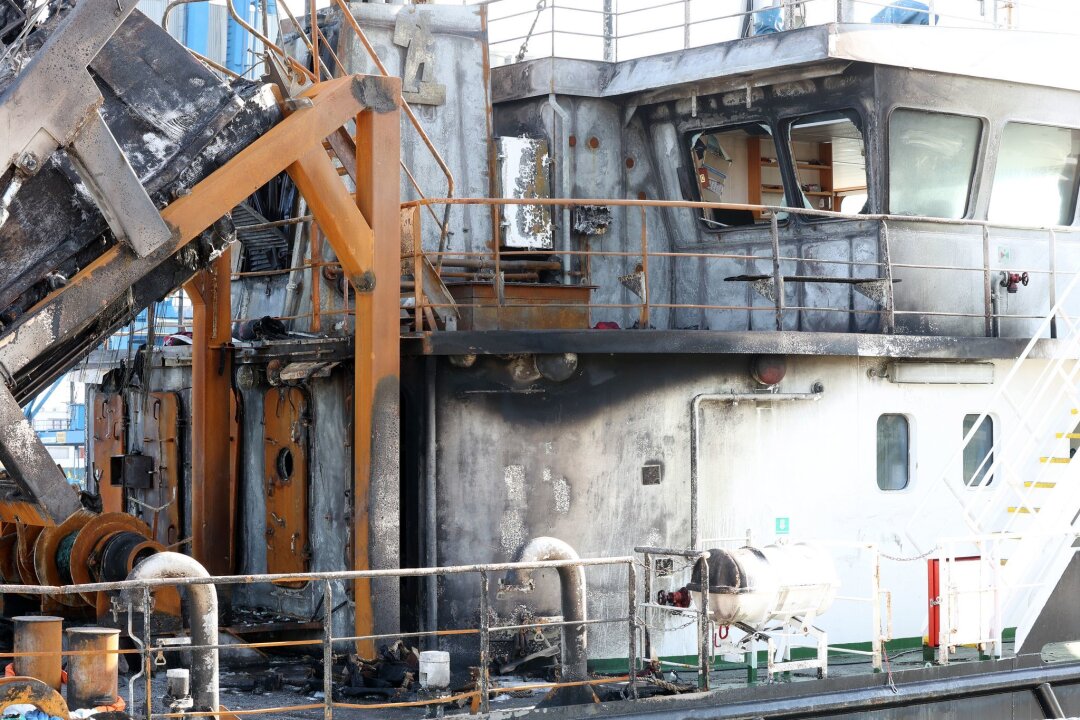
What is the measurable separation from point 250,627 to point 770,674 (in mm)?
3641

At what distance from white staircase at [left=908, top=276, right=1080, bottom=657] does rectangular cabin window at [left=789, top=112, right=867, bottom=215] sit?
202 cm

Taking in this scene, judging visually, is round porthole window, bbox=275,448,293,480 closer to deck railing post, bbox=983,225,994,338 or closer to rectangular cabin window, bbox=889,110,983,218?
rectangular cabin window, bbox=889,110,983,218

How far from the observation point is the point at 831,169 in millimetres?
12250

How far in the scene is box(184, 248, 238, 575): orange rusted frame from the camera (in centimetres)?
1076

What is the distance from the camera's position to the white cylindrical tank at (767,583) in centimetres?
829

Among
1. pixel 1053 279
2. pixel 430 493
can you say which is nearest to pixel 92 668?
pixel 430 493

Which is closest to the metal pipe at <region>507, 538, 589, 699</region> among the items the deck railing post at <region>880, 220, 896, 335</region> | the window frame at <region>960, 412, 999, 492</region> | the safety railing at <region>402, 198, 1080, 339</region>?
the safety railing at <region>402, 198, 1080, 339</region>

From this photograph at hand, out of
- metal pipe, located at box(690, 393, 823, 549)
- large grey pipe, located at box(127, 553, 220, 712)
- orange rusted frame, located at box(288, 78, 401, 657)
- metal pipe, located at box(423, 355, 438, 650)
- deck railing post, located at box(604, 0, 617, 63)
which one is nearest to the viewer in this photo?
large grey pipe, located at box(127, 553, 220, 712)

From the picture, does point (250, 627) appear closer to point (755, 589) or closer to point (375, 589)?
point (375, 589)

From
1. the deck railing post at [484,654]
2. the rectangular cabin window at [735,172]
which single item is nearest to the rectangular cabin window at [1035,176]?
the rectangular cabin window at [735,172]

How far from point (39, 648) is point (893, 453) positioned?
21.0 ft

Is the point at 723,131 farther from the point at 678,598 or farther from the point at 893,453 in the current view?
the point at 678,598

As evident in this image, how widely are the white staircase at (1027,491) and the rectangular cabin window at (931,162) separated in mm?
1265

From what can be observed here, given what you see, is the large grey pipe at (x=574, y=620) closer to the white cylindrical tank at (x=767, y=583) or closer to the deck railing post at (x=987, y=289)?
the white cylindrical tank at (x=767, y=583)
